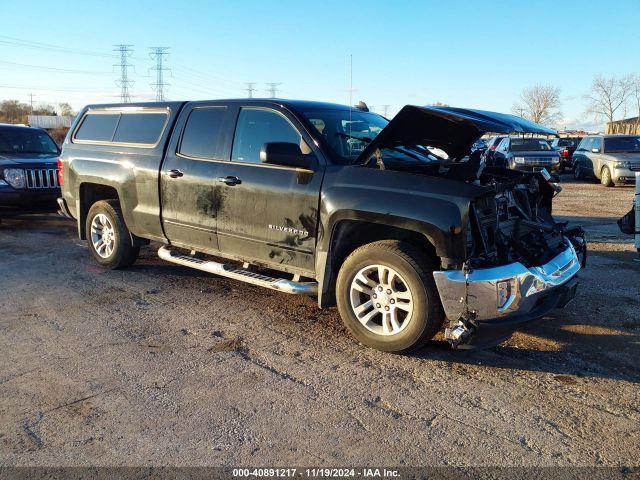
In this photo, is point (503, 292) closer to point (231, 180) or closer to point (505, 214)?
point (505, 214)

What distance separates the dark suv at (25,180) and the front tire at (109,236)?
3083 mm

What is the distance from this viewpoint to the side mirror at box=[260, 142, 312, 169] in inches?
173

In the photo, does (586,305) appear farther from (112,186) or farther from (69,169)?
(69,169)

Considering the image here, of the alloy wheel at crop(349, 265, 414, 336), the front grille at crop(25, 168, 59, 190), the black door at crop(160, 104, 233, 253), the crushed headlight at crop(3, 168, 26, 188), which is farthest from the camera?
the front grille at crop(25, 168, 59, 190)

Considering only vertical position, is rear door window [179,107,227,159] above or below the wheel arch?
above

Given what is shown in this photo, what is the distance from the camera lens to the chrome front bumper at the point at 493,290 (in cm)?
372

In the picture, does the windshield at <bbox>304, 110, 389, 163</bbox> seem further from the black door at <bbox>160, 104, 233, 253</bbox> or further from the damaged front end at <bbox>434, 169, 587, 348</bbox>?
the damaged front end at <bbox>434, 169, 587, 348</bbox>

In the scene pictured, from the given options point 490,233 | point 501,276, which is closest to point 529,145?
point 490,233

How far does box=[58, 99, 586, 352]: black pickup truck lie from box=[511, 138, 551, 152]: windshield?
14.2 meters

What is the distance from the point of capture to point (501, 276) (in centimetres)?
372

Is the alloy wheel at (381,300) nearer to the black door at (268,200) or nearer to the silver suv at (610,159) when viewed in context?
the black door at (268,200)

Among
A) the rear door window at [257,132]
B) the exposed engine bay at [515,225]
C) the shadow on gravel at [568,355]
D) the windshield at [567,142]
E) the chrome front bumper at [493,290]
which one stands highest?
the windshield at [567,142]

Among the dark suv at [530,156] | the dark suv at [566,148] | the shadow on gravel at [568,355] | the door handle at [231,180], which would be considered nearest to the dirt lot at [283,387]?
the shadow on gravel at [568,355]

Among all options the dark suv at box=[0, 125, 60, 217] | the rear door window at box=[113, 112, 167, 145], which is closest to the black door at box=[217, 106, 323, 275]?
the rear door window at box=[113, 112, 167, 145]
